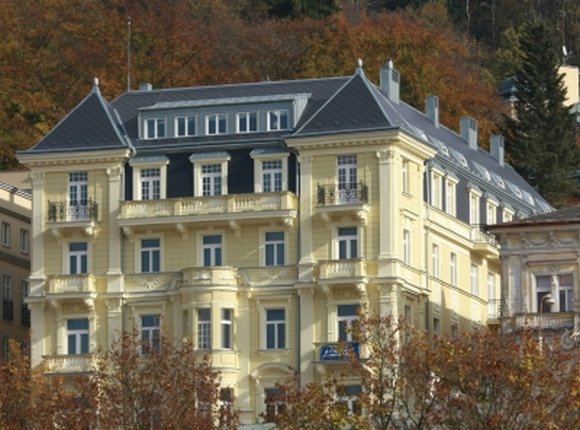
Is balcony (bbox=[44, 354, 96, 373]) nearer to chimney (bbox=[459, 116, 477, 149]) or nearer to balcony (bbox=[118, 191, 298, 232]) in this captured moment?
balcony (bbox=[118, 191, 298, 232])

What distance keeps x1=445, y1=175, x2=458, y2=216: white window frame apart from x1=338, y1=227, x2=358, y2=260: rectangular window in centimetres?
766

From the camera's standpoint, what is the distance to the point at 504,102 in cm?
19050

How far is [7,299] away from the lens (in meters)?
146

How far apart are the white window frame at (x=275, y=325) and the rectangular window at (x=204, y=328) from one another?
2.41m

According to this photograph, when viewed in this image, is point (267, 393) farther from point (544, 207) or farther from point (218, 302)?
point (544, 207)

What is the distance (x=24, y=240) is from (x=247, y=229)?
17219 mm

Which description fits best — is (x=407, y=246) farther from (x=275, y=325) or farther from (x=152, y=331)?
(x=152, y=331)

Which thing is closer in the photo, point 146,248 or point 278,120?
point 278,120

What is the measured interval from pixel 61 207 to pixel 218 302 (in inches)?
363

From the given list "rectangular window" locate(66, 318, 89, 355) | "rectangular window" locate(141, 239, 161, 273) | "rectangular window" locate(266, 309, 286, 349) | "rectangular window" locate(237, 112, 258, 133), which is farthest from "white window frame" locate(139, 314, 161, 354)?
"rectangular window" locate(237, 112, 258, 133)

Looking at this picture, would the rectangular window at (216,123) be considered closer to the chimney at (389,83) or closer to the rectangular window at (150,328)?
the rectangular window at (150,328)

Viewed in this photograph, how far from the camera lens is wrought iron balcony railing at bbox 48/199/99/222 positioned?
449ft

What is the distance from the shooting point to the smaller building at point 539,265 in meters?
126

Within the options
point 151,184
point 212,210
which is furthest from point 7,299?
point 212,210
